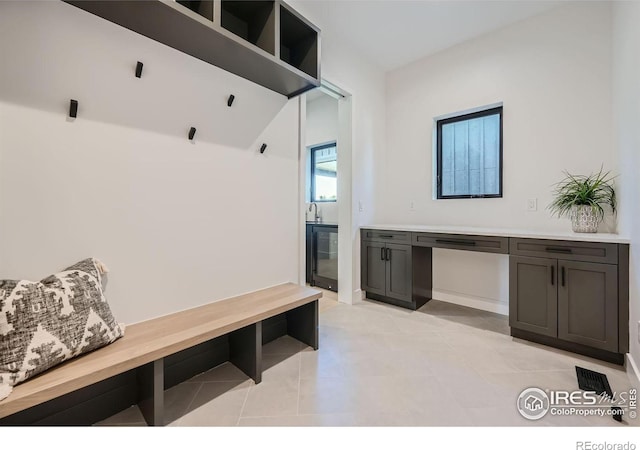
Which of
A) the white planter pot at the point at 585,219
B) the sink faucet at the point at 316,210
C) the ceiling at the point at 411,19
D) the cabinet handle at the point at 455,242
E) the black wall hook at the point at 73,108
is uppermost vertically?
the ceiling at the point at 411,19

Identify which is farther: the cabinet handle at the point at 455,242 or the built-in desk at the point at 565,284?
the cabinet handle at the point at 455,242

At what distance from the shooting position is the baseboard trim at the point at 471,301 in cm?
284

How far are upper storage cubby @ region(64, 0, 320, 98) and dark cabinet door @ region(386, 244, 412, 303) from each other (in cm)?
181

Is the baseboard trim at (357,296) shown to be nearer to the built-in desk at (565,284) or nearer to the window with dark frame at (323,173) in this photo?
the built-in desk at (565,284)

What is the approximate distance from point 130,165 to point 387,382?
193cm

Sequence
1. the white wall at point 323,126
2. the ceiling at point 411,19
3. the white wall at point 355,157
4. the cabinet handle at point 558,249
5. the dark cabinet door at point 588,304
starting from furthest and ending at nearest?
the white wall at point 323,126 < the white wall at point 355,157 < the ceiling at point 411,19 < the cabinet handle at point 558,249 < the dark cabinet door at point 588,304

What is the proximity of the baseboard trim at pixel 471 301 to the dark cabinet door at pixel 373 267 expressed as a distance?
74 cm

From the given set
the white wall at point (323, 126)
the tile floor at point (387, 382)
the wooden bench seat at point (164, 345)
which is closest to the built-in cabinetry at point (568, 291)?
the tile floor at point (387, 382)

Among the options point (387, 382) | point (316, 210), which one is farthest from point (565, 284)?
point (316, 210)

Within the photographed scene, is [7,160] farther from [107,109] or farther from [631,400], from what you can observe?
[631,400]

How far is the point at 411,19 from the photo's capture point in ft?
8.61

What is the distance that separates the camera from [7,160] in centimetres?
116

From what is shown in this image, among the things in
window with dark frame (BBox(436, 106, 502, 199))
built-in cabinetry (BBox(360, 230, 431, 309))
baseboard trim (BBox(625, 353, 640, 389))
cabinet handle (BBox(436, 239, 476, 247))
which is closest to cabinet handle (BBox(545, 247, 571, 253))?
cabinet handle (BBox(436, 239, 476, 247))

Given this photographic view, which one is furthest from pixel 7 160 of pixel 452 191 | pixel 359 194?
pixel 452 191
